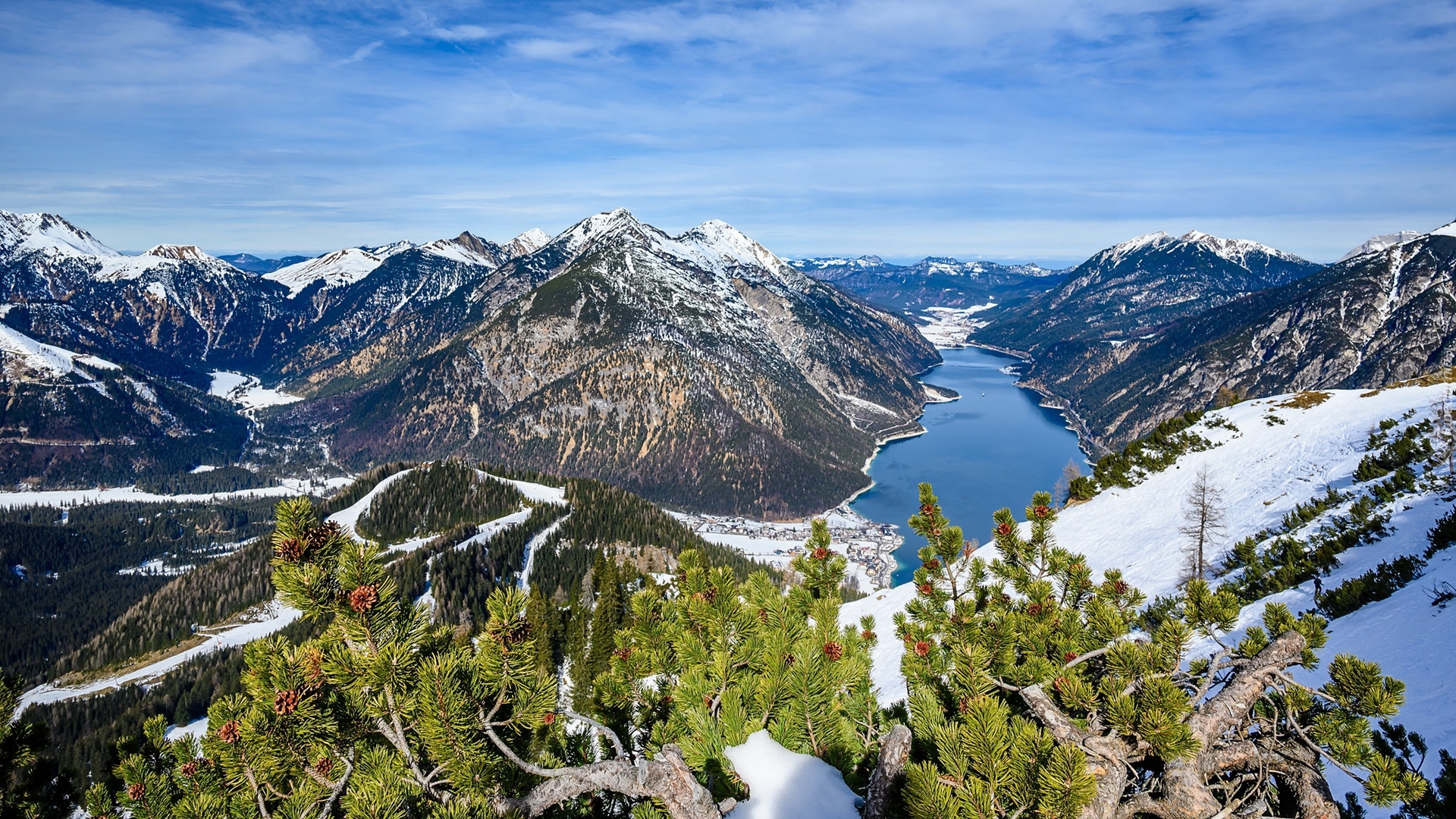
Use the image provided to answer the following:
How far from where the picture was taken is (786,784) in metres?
4.27

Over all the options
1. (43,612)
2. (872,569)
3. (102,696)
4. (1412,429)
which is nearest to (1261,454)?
(1412,429)

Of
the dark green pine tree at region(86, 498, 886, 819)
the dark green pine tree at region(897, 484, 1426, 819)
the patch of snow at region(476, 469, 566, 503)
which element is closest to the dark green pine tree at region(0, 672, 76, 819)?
the dark green pine tree at region(86, 498, 886, 819)

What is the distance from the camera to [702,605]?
20.7 ft

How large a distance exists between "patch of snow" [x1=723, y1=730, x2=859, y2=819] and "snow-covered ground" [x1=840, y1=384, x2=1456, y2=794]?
19.3ft

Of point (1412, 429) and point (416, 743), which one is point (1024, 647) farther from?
point (1412, 429)

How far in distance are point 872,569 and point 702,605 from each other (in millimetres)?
121131

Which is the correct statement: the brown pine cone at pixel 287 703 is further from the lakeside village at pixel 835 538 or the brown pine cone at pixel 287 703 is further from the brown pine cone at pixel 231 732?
the lakeside village at pixel 835 538

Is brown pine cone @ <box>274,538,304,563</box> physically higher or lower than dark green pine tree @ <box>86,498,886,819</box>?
higher

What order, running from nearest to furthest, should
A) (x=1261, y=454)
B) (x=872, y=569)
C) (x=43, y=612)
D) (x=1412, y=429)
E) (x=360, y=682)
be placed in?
(x=360, y=682)
(x=1412, y=429)
(x=1261, y=454)
(x=872, y=569)
(x=43, y=612)

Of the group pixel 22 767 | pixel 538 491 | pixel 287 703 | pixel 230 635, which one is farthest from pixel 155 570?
pixel 287 703

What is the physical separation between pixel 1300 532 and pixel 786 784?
24.5 meters

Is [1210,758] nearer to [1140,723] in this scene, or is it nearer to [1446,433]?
[1140,723]

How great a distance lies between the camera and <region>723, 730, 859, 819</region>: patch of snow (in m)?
4.01

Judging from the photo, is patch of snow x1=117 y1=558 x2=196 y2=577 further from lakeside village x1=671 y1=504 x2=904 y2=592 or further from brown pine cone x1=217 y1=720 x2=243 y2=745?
brown pine cone x1=217 y1=720 x2=243 y2=745
